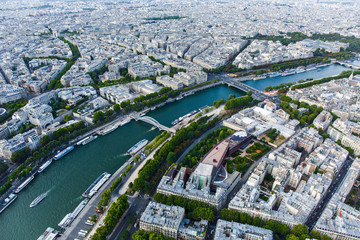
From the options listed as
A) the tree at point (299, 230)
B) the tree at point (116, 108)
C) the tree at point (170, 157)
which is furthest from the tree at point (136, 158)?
the tree at point (299, 230)

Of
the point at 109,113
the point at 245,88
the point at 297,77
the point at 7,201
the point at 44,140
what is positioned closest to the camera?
the point at 7,201

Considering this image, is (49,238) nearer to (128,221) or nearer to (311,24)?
(128,221)

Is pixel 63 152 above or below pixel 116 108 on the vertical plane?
below

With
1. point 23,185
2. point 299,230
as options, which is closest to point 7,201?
point 23,185

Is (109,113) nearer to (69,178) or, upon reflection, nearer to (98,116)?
(98,116)

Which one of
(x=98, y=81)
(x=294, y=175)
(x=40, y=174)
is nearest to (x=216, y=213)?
(x=294, y=175)

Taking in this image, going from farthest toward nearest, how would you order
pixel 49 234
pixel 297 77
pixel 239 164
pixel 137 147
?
pixel 297 77 < pixel 137 147 < pixel 239 164 < pixel 49 234

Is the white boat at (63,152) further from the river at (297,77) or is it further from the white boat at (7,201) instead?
the river at (297,77)
